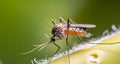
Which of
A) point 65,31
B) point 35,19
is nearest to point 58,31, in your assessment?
point 65,31

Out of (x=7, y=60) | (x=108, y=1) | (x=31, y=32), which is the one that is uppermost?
(x=108, y=1)

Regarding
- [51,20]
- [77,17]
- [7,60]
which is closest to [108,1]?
[77,17]

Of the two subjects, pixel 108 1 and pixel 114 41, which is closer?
pixel 114 41

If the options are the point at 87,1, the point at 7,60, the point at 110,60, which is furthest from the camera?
the point at 87,1

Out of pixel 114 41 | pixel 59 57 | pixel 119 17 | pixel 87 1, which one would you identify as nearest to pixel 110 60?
pixel 114 41

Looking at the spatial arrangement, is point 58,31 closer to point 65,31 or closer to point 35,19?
point 65,31

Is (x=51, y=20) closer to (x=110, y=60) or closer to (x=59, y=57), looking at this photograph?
(x=59, y=57)

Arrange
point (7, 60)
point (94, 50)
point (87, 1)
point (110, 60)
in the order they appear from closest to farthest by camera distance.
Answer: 1. point (110, 60)
2. point (94, 50)
3. point (7, 60)
4. point (87, 1)

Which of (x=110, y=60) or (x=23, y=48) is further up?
(x=110, y=60)
